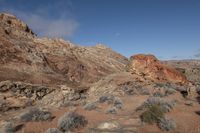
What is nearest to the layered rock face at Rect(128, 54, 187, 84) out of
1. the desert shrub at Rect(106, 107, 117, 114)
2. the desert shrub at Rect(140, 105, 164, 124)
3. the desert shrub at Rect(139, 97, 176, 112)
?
the desert shrub at Rect(139, 97, 176, 112)

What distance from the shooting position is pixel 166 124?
504 inches

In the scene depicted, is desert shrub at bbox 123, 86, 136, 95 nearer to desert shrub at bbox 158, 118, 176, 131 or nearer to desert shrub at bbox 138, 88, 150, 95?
desert shrub at bbox 138, 88, 150, 95

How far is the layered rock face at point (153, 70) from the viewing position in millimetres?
27406

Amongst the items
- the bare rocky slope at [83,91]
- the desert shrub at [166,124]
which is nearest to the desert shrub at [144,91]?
the bare rocky slope at [83,91]

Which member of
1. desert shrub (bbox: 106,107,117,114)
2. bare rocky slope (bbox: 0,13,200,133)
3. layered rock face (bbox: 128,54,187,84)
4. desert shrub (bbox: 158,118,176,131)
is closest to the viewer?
desert shrub (bbox: 158,118,176,131)

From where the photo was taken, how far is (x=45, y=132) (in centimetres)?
1285

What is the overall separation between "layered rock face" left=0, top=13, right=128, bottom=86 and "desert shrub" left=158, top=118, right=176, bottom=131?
19.4 m

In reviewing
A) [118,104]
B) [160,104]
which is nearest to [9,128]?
[118,104]

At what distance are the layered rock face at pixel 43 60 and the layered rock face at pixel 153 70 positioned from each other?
1039 centimetres

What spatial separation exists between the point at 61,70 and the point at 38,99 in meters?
11.3

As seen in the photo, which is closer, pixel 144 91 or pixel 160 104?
pixel 160 104

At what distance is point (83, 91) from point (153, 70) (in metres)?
8.55

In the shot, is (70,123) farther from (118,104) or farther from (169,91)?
(169,91)

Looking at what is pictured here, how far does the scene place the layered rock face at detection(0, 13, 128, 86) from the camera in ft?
101
